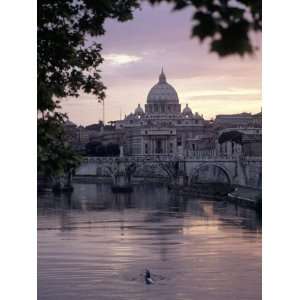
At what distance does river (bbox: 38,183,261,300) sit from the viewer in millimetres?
3756

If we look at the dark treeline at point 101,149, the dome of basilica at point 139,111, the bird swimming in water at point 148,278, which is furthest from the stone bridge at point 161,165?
the bird swimming in water at point 148,278

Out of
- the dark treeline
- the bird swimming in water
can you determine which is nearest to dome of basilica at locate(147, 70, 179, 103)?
the dark treeline

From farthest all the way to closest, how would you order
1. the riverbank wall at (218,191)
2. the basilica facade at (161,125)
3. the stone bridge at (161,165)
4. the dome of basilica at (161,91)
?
the riverbank wall at (218,191) < the stone bridge at (161,165) < the basilica facade at (161,125) < the dome of basilica at (161,91)

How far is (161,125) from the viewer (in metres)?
2.77

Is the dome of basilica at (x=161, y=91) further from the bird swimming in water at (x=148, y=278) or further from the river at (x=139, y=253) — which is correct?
the bird swimming in water at (x=148, y=278)

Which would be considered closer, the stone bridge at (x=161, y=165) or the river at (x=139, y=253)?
the stone bridge at (x=161, y=165)

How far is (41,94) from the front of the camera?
4.86 feet

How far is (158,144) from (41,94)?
1.89m

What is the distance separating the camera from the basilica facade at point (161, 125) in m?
2.36

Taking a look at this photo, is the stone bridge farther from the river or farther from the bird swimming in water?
the bird swimming in water

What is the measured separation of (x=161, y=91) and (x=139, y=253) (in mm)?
2118

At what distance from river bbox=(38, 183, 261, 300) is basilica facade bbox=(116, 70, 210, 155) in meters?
0.45
